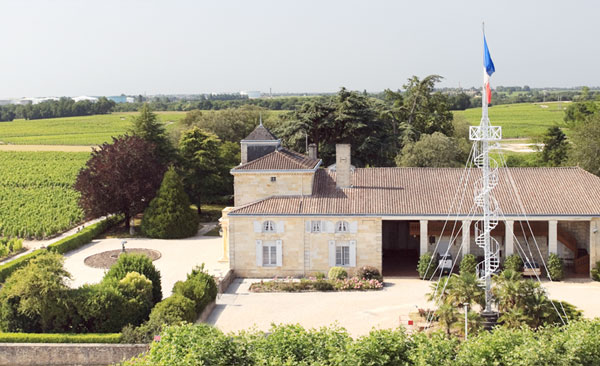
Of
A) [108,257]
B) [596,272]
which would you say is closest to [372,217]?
[596,272]

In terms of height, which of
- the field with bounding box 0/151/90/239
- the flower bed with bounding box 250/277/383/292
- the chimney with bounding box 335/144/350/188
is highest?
the chimney with bounding box 335/144/350/188

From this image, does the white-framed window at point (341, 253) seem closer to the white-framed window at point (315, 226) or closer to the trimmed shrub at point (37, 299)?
the white-framed window at point (315, 226)

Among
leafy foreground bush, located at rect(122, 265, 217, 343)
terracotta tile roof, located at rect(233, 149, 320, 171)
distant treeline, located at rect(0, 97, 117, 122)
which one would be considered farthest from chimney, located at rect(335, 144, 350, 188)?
distant treeline, located at rect(0, 97, 117, 122)

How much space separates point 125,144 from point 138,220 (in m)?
6.70

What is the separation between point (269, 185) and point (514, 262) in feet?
44.8

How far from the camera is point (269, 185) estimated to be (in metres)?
39.9

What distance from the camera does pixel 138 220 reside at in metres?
54.8

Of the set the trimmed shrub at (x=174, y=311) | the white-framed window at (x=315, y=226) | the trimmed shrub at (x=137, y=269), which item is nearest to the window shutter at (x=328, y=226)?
the white-framed window at (x=315, y=226)

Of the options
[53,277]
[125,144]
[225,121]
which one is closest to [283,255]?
[53,277]

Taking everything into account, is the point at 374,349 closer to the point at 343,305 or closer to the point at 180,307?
the point at 180,307

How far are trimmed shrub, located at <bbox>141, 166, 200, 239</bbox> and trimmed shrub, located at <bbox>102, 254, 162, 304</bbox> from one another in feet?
52.8

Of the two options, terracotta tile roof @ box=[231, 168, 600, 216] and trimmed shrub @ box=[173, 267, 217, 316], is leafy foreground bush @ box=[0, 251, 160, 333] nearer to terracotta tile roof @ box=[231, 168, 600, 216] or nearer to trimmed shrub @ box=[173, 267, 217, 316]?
trimmed shrub @ box=[173, 267, 217, 316]

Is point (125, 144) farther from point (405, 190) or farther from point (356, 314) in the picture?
point (356, 314)

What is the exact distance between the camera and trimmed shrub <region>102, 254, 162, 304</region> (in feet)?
104
